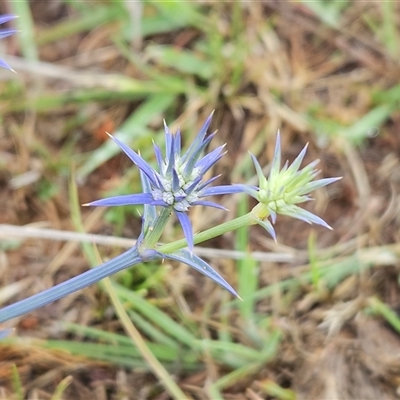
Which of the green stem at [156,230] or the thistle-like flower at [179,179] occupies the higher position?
the thistle-like flower at [179,179]

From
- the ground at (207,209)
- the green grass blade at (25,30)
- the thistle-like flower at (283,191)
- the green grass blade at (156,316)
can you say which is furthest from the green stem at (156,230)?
the green grass blade at (25,30)

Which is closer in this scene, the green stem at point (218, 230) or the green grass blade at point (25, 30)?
the green stem at point (218, 230)

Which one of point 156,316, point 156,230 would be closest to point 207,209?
point 156,316

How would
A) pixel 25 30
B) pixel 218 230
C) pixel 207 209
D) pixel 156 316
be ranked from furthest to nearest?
pixel 25 30
pixel 207 209
pixel 156 316
pixel 218 230

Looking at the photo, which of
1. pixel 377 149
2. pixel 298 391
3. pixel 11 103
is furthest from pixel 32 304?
pixel 377 149

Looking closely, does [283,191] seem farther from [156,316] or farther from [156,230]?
[156,316]

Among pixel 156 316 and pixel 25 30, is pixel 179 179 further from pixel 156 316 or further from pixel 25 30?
pixel 25 30

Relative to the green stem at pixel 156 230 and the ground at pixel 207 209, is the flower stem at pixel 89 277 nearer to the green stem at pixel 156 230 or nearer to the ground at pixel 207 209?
the green stem at pixel 156 230

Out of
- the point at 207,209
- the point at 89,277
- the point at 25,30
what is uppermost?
the point at 25,30

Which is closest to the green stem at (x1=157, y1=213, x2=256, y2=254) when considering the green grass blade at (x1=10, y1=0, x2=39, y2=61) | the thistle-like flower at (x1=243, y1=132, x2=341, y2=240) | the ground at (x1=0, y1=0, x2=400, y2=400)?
the thistle-like flower at (x1=243, y1=132, x2=341, y2=240)

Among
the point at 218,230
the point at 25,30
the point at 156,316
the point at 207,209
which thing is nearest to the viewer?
the point at 218,230

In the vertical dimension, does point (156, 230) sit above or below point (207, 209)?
below

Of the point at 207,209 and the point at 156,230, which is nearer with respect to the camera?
the point at 156,230
